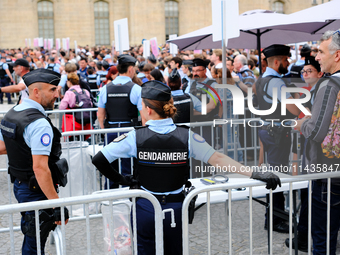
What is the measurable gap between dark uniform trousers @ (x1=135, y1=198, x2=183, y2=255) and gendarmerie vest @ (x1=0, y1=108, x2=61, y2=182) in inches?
35.3

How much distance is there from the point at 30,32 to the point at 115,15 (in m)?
7.80

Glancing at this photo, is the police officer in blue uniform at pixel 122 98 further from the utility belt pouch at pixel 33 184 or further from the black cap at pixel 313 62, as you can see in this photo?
the utility belt pouch at pixel 33 184

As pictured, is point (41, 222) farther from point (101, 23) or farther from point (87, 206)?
point (101, 23)

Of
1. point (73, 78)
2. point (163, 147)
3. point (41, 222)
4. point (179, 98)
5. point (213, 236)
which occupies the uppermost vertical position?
point (73, 78)

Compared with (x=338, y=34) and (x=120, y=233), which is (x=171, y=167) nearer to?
(x=120, y=233)

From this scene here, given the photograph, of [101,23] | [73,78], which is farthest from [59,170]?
[101,23]

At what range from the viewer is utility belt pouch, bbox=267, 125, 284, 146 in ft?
10.3

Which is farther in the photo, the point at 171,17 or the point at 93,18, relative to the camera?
the point at 171,17

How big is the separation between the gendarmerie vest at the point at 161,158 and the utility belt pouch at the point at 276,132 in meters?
0.75

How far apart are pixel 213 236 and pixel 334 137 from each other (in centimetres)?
203

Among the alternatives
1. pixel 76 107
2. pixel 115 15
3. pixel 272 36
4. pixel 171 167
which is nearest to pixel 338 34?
pixel 171 167

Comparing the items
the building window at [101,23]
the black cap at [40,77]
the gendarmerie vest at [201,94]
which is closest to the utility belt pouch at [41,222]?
the black cap at [40,77]

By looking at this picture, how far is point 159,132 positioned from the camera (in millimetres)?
2844

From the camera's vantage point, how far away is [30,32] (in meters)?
36.5
